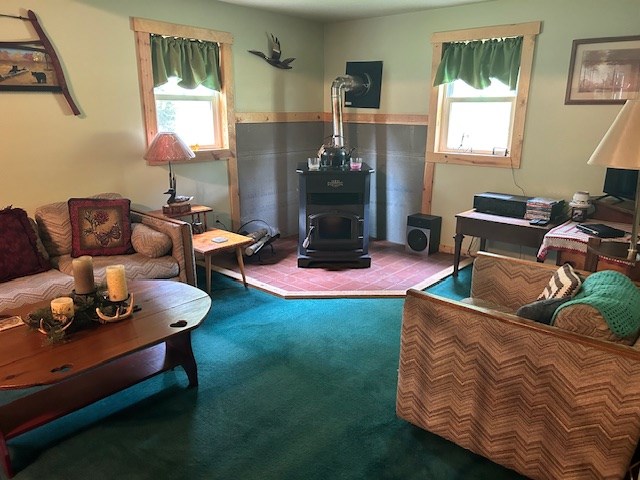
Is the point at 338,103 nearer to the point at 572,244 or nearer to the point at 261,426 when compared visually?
the point at 572,244

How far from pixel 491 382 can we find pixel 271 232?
317cm

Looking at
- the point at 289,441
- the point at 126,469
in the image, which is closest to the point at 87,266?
the point at 126,469

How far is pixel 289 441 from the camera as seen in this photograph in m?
2.15

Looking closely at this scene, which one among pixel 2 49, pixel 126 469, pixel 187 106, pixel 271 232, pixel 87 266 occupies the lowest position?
pixel 126 469

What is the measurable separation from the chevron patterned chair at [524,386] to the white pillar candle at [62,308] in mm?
1508

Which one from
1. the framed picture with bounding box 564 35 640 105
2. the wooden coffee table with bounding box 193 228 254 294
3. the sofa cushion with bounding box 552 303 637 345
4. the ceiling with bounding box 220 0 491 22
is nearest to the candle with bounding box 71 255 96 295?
the wooden coffee table with bounding box 193 228 254 294

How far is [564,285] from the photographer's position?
2.09 metres

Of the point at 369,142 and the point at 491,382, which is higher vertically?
the point at 369,142

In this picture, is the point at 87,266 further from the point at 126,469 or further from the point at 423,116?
the point at 423,116

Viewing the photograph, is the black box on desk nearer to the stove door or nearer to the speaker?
the speaker

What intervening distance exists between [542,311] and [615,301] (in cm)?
26

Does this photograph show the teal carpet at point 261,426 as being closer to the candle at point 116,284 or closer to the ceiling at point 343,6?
the candle at point 116,284

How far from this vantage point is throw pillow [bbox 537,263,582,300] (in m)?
2.03

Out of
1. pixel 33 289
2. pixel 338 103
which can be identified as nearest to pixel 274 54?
pixel 338 103
